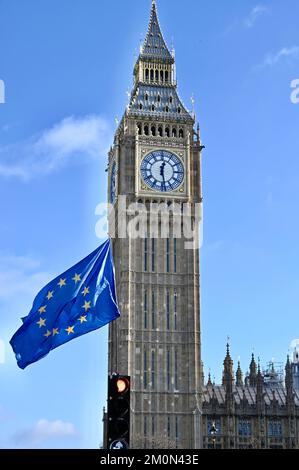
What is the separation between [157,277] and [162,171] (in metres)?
11.0

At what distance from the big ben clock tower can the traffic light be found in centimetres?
6411

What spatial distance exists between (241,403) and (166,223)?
64.2 ft

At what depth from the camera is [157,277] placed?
299 ft

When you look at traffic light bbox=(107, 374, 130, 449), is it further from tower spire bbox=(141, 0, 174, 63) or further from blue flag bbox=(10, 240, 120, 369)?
tower spire bbox=(141, 0, 174, 63)

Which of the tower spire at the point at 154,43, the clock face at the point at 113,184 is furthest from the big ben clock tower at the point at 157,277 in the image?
the tower spire at the point at 154,43

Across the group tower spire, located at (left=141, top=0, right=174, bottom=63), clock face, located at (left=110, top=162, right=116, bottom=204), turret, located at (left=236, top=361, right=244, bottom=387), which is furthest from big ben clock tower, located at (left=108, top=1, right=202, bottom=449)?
turret, located at (left=236, top=361, right=244, bottom=387)

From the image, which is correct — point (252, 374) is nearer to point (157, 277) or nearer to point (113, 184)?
point (157, 277)

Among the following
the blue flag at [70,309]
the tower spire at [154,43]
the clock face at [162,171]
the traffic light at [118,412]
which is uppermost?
the tower spire at [154,43]

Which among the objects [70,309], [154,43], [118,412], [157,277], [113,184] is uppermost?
[154,43]

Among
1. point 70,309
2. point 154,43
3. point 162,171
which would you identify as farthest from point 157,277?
point 70,309

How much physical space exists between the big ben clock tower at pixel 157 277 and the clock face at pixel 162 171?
0.33ft

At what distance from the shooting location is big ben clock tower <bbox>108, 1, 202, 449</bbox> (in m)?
87.2

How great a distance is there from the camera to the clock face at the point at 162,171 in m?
93.4

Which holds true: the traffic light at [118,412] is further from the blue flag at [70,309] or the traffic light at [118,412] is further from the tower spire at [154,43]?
the tower spire at [154,43]
